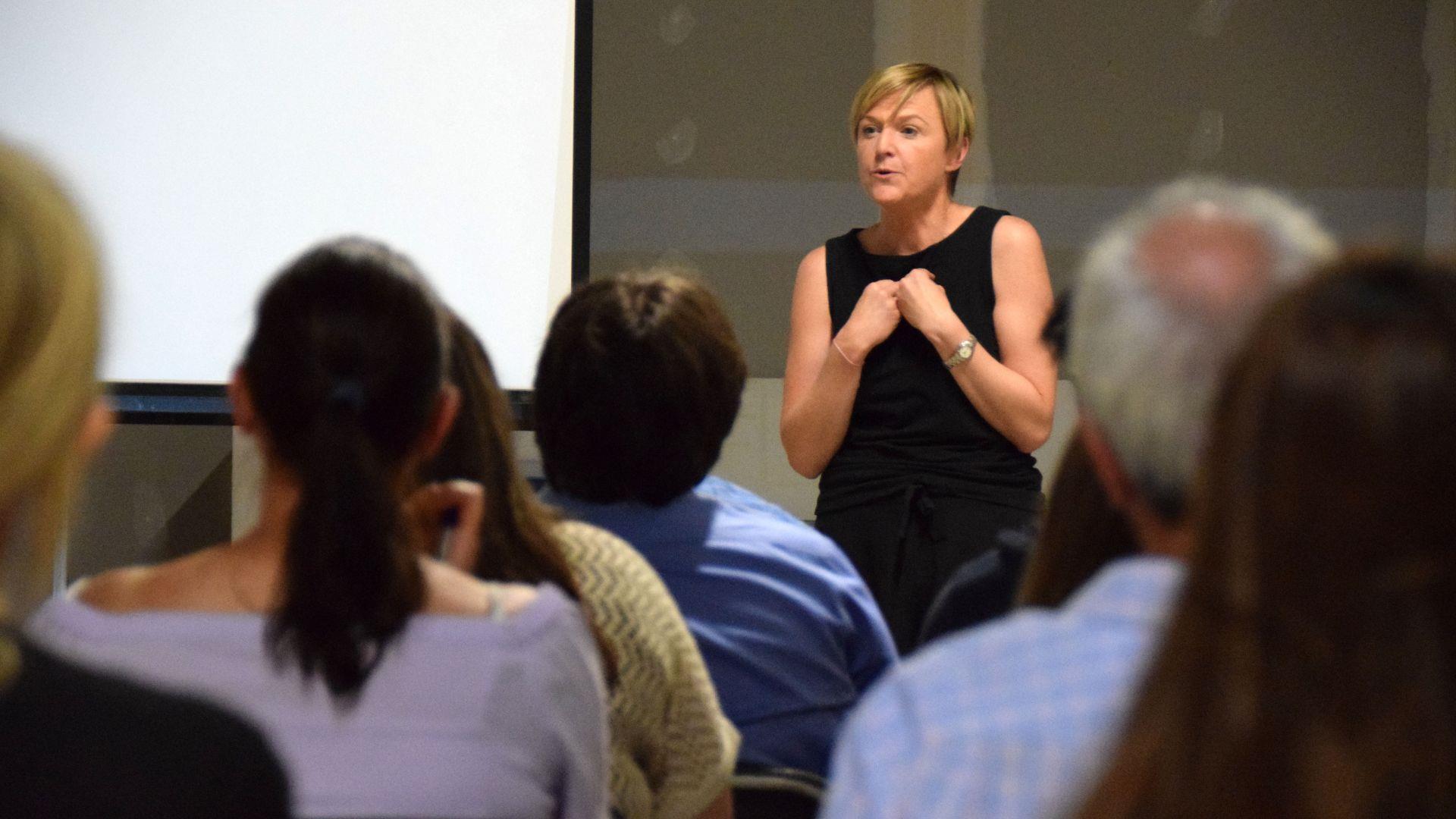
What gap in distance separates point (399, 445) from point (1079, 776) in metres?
0.55

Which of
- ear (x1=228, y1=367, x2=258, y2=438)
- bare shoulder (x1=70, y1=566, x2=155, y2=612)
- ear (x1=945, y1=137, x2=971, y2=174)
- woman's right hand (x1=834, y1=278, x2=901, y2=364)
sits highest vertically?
ear (x1=945, y1=137, x2=971, y2=174)

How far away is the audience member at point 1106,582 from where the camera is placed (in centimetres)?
67

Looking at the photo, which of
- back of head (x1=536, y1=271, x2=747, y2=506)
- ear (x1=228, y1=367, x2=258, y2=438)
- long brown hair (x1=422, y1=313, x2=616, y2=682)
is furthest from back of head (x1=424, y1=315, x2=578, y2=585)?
ear (x1=228, y1=367, x2=258, y2=438)

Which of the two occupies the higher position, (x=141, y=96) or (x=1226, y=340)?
(x=141, y=96)

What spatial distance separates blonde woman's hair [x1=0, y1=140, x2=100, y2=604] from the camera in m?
0.63

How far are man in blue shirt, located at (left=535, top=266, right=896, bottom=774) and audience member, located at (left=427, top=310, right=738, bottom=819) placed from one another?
0.37 feet

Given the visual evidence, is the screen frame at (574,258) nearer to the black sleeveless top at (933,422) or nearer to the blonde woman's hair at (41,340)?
the black sleeveless top at (933,422)

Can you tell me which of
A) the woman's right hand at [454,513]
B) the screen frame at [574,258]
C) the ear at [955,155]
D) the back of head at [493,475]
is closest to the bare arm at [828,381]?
the ear at [955,155]

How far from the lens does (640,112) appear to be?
3.32 m

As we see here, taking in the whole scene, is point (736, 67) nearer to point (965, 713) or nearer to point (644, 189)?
point (644, 189)

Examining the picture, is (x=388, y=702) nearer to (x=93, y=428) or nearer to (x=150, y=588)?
(x=150, y=588)

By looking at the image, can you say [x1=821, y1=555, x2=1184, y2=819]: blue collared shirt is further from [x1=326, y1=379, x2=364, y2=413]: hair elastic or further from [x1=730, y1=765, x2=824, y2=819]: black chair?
[x1=730, y1=765, x2=824, y2=819]: black chair

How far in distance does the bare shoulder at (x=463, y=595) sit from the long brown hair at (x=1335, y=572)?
1.87ft

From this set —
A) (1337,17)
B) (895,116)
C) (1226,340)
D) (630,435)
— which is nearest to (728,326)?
(630,435)
